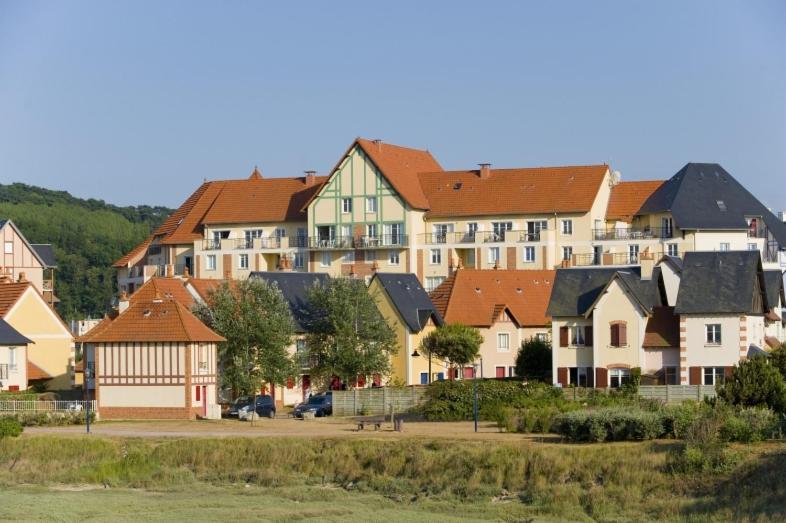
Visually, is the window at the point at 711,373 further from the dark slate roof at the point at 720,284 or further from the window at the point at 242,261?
the window at the point at 242,261

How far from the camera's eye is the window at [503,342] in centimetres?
8875

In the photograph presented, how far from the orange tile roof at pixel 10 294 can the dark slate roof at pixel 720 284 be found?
31.4m

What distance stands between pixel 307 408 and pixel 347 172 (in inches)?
1790

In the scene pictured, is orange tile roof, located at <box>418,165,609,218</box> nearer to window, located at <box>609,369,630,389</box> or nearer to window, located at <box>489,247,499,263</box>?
window, located at <box>489,247,499,263</box>

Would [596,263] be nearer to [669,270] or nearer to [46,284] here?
[669,270]

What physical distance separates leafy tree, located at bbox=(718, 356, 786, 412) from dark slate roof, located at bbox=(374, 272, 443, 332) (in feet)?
94.4

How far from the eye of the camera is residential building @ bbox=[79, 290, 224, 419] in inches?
2574

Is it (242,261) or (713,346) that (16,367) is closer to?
(713,346)

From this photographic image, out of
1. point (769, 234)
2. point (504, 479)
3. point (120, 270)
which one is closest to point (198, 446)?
point (504, 479)

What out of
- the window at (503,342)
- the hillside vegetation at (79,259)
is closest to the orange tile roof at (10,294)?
the window at (503,342)

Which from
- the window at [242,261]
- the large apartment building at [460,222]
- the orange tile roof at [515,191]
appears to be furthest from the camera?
the window at [242,261]

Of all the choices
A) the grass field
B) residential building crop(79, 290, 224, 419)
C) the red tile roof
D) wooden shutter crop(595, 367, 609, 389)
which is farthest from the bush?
the red tile roof

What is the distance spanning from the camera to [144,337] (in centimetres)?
6581

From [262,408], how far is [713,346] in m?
19.5
